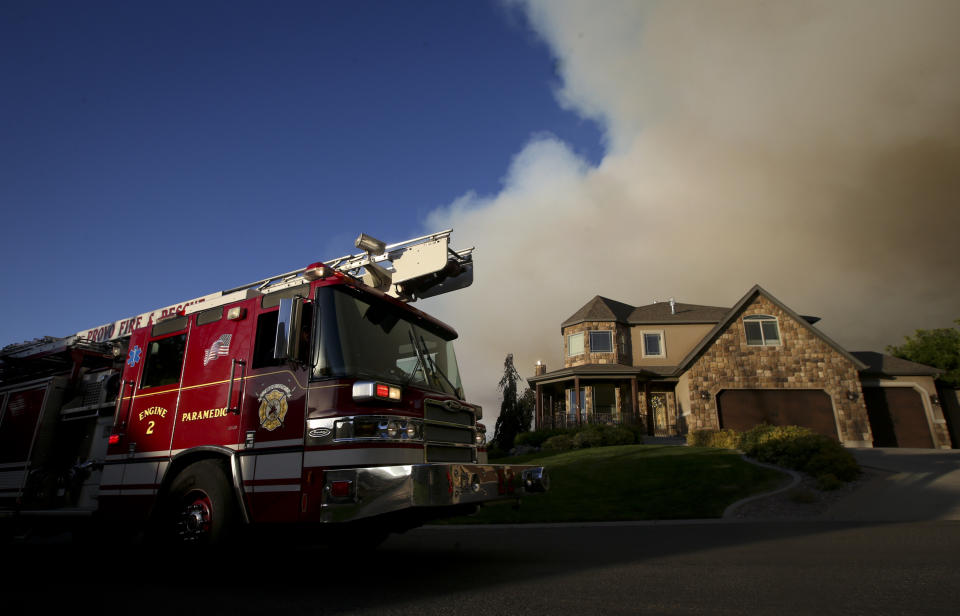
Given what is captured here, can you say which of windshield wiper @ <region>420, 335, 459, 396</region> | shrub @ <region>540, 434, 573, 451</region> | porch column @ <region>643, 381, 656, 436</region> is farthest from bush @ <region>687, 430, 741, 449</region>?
windshield wiper @ <region>420, 335, 459, 396</region>

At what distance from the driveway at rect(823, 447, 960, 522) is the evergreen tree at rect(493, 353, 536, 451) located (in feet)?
67.0

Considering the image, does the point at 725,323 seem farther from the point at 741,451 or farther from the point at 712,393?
the point at 741,451

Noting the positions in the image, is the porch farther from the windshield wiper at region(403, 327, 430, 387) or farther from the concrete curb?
the windshield wiper at region(403, 327, 430, 387)

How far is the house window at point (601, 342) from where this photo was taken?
30.4m

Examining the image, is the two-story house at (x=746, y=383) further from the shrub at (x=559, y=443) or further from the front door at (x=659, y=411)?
the shrub at (x=559, y=443)

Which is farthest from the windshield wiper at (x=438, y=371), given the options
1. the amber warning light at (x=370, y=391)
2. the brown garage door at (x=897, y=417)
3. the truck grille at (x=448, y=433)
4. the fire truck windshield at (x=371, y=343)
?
the brown garage door at (x=897, y=417)

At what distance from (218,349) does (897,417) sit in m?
30.1

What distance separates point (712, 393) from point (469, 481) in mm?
23646

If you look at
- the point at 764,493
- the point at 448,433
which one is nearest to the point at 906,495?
the point at 764,493

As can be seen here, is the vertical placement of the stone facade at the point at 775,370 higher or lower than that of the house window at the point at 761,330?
lower

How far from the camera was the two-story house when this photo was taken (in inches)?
996

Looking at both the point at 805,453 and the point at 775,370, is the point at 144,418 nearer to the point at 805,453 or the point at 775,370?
the point at 805,453

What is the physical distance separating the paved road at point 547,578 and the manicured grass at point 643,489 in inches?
131

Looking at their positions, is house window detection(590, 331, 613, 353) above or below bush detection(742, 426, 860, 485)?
above
